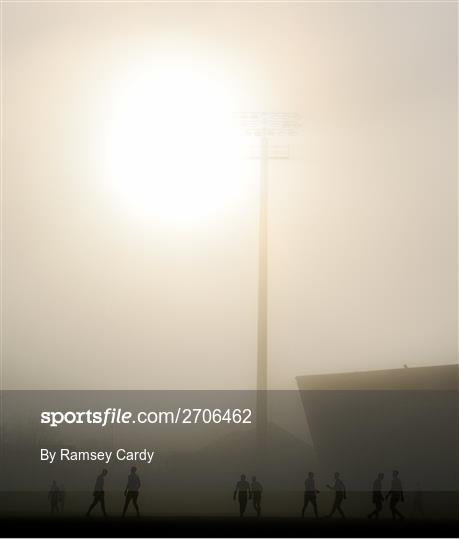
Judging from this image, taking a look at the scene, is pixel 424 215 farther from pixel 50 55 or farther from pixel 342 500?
pixel 50 55

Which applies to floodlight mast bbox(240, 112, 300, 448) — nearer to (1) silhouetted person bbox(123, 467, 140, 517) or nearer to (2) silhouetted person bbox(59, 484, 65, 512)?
(1) silhouetted person bbox(123, 467, 140, 517)

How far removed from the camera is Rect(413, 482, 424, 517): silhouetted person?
1.83 metres

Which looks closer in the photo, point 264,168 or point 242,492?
point 242,492

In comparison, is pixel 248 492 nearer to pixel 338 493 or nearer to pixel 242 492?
pixel 242 492

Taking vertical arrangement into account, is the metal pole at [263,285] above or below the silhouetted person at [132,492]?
above

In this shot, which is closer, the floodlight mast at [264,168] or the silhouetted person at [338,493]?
the silhouetted person at [338,493]

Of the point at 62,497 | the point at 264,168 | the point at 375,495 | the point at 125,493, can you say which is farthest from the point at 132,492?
the point at 264,168

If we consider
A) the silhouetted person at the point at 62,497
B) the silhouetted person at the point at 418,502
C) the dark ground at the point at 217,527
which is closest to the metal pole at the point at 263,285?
the dark ground at the point at 217,527

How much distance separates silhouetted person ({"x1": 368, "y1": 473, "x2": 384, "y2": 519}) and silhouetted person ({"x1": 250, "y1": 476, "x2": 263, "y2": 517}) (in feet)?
1.14

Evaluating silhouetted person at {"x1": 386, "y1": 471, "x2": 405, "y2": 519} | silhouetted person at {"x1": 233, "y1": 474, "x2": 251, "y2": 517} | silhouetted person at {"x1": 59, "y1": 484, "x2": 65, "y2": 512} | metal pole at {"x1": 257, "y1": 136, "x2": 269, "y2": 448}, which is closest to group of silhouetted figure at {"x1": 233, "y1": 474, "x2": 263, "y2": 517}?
silhouetted person at {"x1": 233, "y1": 474, "x2": 251, "y2": 517}

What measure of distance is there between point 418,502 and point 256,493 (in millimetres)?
514

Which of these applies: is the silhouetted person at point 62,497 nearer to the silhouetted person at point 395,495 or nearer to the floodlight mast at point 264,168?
the floodlight mast at point 264,168

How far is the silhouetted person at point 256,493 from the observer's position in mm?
1855

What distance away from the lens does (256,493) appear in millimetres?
1866
